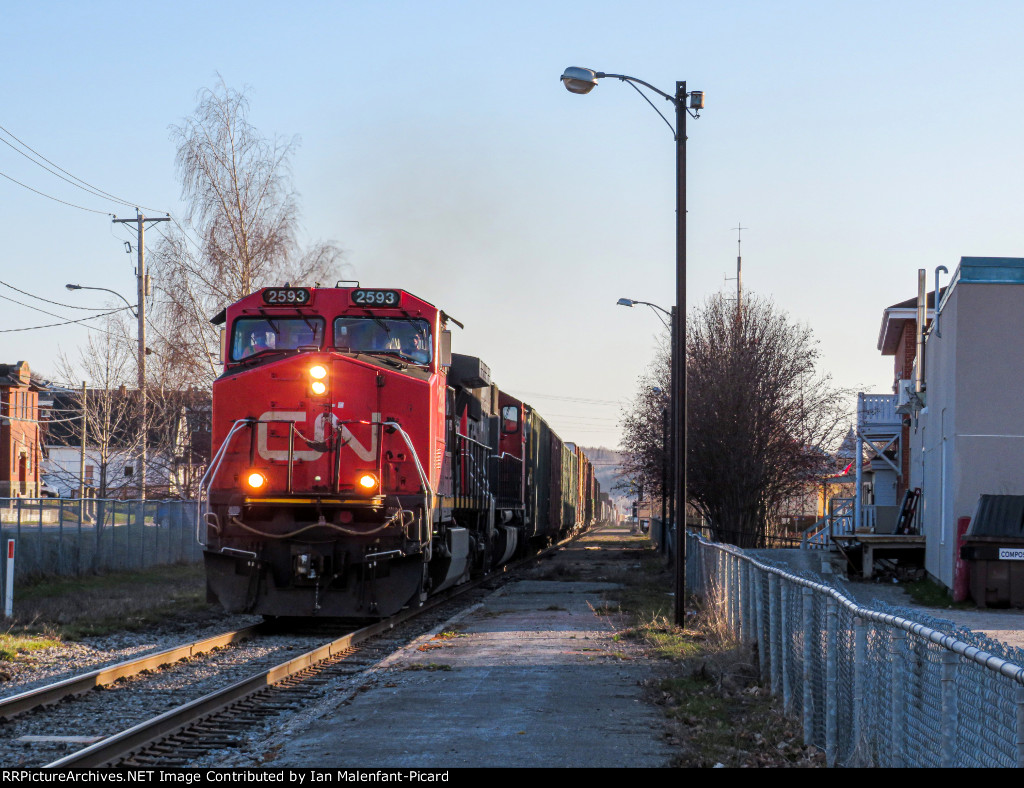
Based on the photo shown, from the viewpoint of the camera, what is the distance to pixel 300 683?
1026 centimetres

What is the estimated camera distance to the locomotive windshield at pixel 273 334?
14.3 metres

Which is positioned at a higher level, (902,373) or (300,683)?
(902,373)

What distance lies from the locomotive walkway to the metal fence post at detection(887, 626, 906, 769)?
5.53ft

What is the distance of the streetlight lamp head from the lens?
1503 cm

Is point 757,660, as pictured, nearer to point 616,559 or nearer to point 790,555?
point 790,555

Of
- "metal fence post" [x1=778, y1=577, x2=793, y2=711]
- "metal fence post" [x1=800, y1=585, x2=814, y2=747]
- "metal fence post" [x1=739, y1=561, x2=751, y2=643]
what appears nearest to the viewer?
"metal fence post" [x1=800, y1=585, x2=814, y2=747]

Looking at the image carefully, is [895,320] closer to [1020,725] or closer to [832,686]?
[832,686]

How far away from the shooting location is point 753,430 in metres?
34.0

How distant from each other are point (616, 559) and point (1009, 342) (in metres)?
18.6

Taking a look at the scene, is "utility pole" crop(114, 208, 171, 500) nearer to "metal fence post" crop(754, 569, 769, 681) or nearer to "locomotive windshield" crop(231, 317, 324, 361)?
"locomotive windshield" crop(231, 317, 324, 361)

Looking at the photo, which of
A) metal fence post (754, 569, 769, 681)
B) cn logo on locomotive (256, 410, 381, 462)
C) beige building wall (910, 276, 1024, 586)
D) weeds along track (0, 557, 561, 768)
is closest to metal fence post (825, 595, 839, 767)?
metal fence post (754, 569, 769, 681)

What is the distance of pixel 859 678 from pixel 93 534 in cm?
2127
